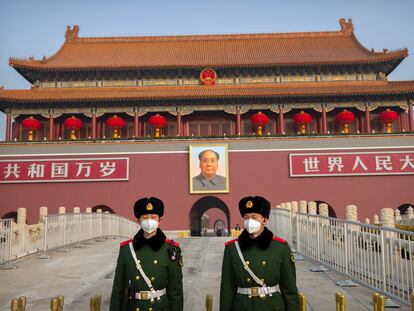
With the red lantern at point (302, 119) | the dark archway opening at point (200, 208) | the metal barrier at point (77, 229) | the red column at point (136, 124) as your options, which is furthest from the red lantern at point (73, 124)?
the red lantern at point (302, 119)

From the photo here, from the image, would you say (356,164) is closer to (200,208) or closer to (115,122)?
(200,208)

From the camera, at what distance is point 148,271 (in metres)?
3.19

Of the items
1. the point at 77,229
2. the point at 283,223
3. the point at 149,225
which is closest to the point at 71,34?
the point at 77,229

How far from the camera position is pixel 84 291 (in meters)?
6.33

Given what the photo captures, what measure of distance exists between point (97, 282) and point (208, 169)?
42.5ft

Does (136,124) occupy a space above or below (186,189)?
above

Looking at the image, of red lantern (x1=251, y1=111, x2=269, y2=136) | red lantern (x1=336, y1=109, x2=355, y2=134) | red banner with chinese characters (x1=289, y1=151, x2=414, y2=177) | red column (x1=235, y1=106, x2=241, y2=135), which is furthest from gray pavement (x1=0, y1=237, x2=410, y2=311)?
red lantern (x1=336, y1=109, x2=355, y2=134)

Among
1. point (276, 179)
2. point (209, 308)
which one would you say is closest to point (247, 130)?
point (276, 179)

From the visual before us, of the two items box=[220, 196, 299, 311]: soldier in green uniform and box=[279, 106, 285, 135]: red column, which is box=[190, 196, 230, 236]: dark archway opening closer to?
box=[279, 106, 285, 135]: red column

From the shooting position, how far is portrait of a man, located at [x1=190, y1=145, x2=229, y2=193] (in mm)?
19547

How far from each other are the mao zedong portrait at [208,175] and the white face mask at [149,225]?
1628cm

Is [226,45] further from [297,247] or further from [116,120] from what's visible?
[297,247]

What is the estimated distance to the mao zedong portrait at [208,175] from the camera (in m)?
19.5

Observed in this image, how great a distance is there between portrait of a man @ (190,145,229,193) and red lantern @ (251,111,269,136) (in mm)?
2835
